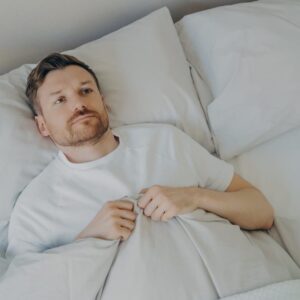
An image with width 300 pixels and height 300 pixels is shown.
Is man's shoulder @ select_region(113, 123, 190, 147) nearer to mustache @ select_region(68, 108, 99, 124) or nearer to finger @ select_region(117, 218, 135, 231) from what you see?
mustache @ select_region(68, 108, 99, 124)

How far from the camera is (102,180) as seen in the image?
1074mm

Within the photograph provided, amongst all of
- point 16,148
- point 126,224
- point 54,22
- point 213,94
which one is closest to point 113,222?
point 126,224

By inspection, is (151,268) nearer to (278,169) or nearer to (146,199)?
(146,199)

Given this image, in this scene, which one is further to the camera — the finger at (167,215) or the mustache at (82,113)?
the mustache at (82,113)

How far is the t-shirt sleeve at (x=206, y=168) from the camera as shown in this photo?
3.72 ft

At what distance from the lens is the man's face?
1078 millimetres

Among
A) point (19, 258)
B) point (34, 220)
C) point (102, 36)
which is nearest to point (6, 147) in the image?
point (34, 220)

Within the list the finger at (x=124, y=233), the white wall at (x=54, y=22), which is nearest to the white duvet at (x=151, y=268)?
the finger at (x=124, y=233)

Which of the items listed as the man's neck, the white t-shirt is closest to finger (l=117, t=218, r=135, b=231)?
the white t-shirt

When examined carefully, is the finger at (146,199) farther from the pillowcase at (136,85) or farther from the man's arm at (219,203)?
the pillowcase at (136,85)

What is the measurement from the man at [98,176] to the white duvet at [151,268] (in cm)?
5

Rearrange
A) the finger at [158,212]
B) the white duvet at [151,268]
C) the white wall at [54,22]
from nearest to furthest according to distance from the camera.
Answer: the white duvet at [151,268] → the finger at [158,212] → the white wall at [54,22]

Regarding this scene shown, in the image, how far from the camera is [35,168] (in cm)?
115

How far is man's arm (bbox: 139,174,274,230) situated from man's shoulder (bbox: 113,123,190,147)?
0.18m
